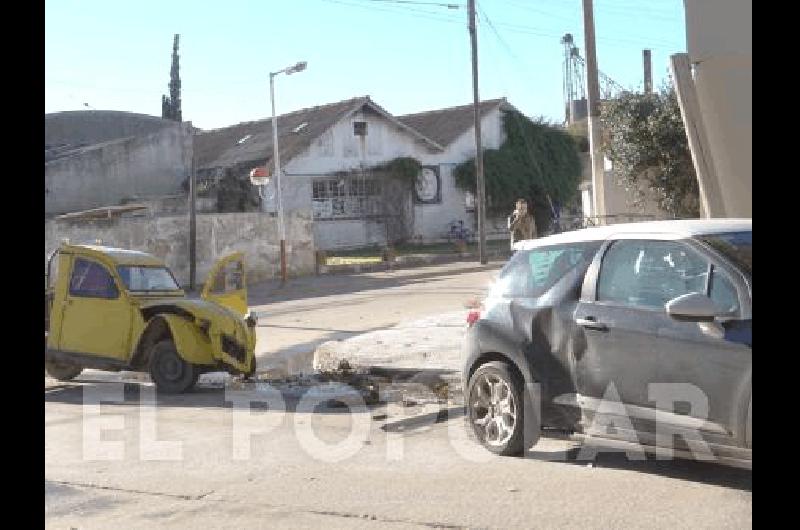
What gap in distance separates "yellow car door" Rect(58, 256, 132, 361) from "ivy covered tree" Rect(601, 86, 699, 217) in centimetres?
1557

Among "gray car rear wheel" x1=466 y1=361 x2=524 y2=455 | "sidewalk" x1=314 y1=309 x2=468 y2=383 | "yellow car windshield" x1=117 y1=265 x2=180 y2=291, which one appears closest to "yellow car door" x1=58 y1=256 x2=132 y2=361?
"yellow car windshield" x1=117 y1=265 x2=180 y2=291

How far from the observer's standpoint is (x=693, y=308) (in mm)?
5922

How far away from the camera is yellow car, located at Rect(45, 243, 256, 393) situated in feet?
37.9

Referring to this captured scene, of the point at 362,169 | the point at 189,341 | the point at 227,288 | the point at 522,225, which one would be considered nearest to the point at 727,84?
the point at 522,225

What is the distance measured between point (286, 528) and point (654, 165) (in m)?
20.3

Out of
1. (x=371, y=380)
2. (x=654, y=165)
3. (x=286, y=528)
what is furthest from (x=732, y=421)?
(x=654, y=165)

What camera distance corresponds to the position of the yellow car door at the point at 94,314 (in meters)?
11.9

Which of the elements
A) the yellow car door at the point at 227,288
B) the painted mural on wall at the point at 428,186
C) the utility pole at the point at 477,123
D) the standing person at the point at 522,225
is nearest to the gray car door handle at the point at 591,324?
the yellow car door at the point at 227,288

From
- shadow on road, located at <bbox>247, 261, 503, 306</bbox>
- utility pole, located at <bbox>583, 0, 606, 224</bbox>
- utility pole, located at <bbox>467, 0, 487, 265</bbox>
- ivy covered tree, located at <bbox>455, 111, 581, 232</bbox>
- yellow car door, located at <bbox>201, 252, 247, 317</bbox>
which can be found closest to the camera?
yellow car door, located at <bbox>201, 252, 247, 317</bbox>

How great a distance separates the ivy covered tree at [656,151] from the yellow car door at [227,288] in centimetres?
1351

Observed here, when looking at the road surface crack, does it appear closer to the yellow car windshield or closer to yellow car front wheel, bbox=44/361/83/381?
the yellow car windshield

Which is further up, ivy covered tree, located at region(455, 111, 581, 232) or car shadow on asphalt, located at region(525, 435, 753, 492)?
ivy covered tree, located at region(455, 111, 581, 232)

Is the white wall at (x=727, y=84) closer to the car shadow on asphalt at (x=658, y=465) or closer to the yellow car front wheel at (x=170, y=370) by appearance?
the car shadow on asphalt at (x=658, y=465)
